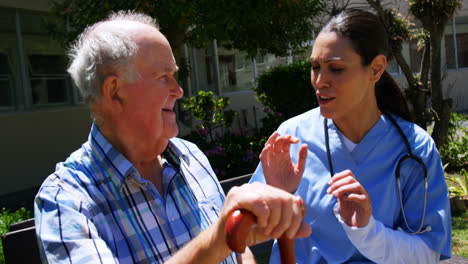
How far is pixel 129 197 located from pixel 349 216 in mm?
890

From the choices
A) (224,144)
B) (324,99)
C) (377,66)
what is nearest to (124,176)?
(324,99)

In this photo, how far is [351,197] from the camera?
162 centimetres

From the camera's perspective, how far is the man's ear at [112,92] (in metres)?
1.68

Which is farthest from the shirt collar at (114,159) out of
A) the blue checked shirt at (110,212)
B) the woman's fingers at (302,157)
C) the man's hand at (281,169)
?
the woman's fingers at (302,157)

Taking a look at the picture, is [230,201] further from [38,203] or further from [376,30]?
[376,30]

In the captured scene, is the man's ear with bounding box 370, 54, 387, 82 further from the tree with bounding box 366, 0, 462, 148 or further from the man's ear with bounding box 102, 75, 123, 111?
the tree with bounding box 366, 0, 462, 148

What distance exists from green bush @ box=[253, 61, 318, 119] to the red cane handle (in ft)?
22.6

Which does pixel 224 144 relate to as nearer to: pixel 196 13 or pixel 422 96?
pixel 196 13

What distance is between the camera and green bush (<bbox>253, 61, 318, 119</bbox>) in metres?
8.27

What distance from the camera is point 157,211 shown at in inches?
67.4

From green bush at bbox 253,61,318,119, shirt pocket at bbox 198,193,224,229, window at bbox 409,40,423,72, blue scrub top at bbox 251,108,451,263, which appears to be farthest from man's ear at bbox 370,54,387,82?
window at bbox 409,40,423,72

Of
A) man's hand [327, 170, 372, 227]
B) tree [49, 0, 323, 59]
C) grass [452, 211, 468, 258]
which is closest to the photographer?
man's hand [327, 170, 372, 227]

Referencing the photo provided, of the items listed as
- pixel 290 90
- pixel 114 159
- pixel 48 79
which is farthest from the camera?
pixel 48 79

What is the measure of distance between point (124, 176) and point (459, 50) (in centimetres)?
2067
